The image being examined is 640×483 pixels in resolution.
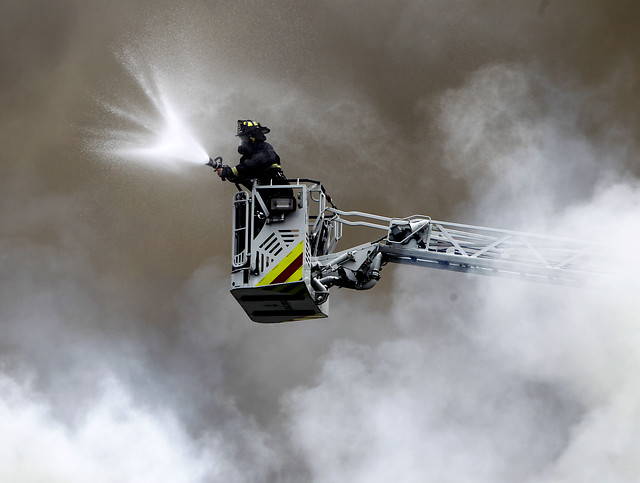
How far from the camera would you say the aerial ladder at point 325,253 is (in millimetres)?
22312

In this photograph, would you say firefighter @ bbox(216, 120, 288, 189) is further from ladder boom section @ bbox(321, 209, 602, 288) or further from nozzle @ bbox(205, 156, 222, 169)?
ladder boom section @ bbox(321, 209, 602, 288)

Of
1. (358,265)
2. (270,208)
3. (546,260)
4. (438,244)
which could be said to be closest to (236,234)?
(270,208)

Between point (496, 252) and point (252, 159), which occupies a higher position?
point (252, 159)

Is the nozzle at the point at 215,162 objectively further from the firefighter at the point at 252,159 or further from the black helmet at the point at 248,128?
the black helmet at the point at 248,128

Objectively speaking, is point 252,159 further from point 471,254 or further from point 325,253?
point 471,254

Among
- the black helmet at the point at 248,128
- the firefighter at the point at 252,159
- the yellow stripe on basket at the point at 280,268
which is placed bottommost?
the yellow stripe on basket at the point at 280,268

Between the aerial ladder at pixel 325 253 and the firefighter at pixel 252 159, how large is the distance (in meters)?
0.31

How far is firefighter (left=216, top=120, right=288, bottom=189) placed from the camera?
2258cm

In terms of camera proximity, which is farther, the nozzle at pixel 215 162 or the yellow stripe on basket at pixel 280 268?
the nozzle at pixel 215 162

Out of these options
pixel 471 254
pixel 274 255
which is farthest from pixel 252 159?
pixel 471 254

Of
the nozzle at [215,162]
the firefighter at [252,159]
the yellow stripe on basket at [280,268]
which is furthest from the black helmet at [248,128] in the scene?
the yellow stripe on basket at [280,268]

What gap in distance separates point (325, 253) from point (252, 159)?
323 cm

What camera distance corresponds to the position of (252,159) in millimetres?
22641

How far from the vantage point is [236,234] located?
2289cm
